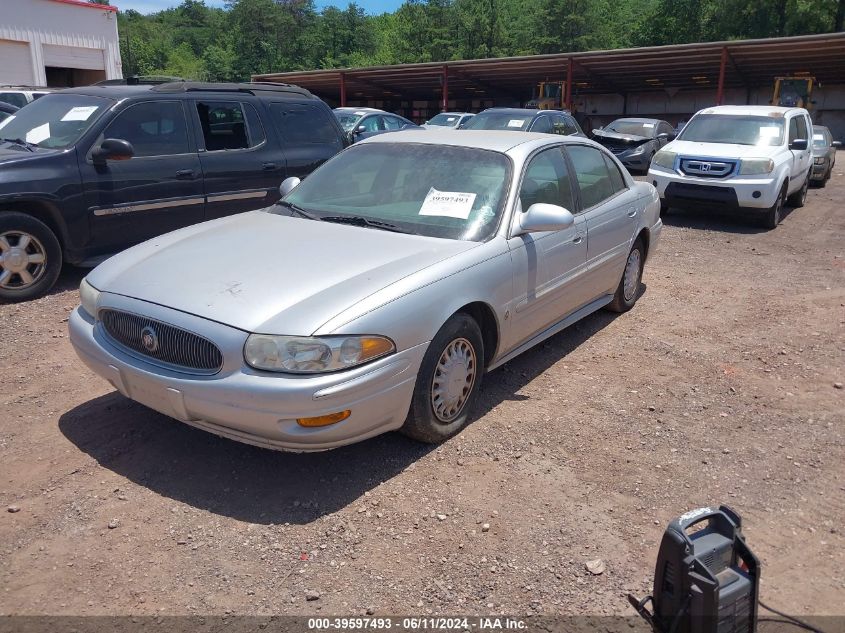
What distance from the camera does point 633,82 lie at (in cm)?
Result: 3359

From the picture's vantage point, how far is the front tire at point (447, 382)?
3531mm

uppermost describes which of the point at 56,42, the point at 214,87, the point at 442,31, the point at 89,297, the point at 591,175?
the point at 442,31

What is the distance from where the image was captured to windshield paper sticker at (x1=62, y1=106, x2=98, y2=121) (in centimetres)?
644

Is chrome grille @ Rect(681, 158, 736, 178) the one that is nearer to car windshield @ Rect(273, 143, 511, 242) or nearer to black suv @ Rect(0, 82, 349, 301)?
black suv @ Rect(0, 82, 349, 301)

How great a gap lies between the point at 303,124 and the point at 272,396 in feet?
18.4

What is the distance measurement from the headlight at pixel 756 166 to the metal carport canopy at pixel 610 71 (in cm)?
1513

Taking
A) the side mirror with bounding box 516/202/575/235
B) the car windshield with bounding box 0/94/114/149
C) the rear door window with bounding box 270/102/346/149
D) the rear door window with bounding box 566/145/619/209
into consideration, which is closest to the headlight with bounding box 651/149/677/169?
the rear door window with bounding box 270/102/346/149

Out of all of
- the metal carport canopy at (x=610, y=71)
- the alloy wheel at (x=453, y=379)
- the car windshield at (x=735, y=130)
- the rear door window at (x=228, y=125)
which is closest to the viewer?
the alloy wheel at (x=453, y=379)

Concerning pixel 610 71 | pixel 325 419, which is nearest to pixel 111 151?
pixel 325 419

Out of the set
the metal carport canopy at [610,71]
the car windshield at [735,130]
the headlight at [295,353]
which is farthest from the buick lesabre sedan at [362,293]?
the metal carport canopy at [610,71]

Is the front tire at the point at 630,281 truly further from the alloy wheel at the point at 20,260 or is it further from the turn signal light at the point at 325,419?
the alloy wheel at the point at 20,260

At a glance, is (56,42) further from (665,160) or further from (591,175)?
(591,175)

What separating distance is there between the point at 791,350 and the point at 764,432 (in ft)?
5.35

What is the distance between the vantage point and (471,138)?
4758 millimetres
